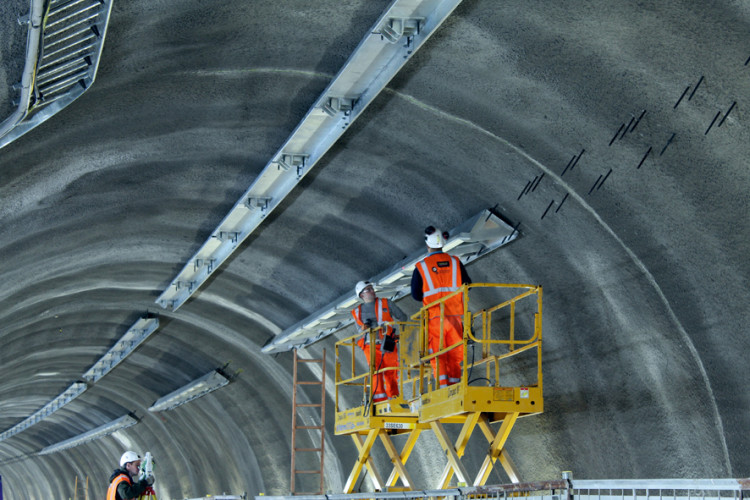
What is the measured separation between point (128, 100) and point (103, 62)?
110cm

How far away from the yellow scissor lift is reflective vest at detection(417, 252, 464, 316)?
288 mm

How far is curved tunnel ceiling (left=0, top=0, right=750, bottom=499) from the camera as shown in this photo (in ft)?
28.5

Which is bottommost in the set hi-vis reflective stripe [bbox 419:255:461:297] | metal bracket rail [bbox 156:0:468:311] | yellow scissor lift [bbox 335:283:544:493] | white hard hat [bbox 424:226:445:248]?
yellow scissor lift [bbox 335:283:544:493]

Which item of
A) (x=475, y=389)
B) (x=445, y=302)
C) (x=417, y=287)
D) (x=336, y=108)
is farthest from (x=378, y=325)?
(x=336, y=108)

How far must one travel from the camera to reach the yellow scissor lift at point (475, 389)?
11.0 metres

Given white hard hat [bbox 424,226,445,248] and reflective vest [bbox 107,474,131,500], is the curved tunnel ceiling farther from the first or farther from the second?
reflective vest [bbox 107,474,131,500]

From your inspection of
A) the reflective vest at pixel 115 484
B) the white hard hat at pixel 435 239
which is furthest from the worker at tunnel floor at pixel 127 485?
the white hard hat at pixel 435 239

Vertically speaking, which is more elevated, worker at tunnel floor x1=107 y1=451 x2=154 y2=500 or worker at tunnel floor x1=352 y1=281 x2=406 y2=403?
worker at tunnel floor x1=352 y1=281 x2=406 y2=403

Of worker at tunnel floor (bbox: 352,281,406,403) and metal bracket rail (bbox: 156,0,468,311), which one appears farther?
worker at tunnel floor (bbox: 352,281,406,403)

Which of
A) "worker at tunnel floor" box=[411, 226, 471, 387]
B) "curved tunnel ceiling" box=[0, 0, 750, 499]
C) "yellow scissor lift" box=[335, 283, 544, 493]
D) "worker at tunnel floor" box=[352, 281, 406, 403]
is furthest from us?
"worker at tunnel floor" box=[352, 281, 406, 403]

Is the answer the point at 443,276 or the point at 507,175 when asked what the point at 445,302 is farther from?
the point at 507,175

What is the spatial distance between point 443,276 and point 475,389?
172 cm

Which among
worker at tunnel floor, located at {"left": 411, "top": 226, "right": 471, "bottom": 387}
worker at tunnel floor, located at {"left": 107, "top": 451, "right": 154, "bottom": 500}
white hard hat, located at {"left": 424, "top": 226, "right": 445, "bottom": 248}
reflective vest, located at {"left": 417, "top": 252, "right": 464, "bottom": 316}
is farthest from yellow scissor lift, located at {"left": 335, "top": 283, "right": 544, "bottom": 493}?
worker at tunnel floor, located at {"left": 107, "top": 451, "right": 154, "bottom": 500}

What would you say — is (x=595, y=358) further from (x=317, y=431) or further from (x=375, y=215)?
(x=317, y=431)
